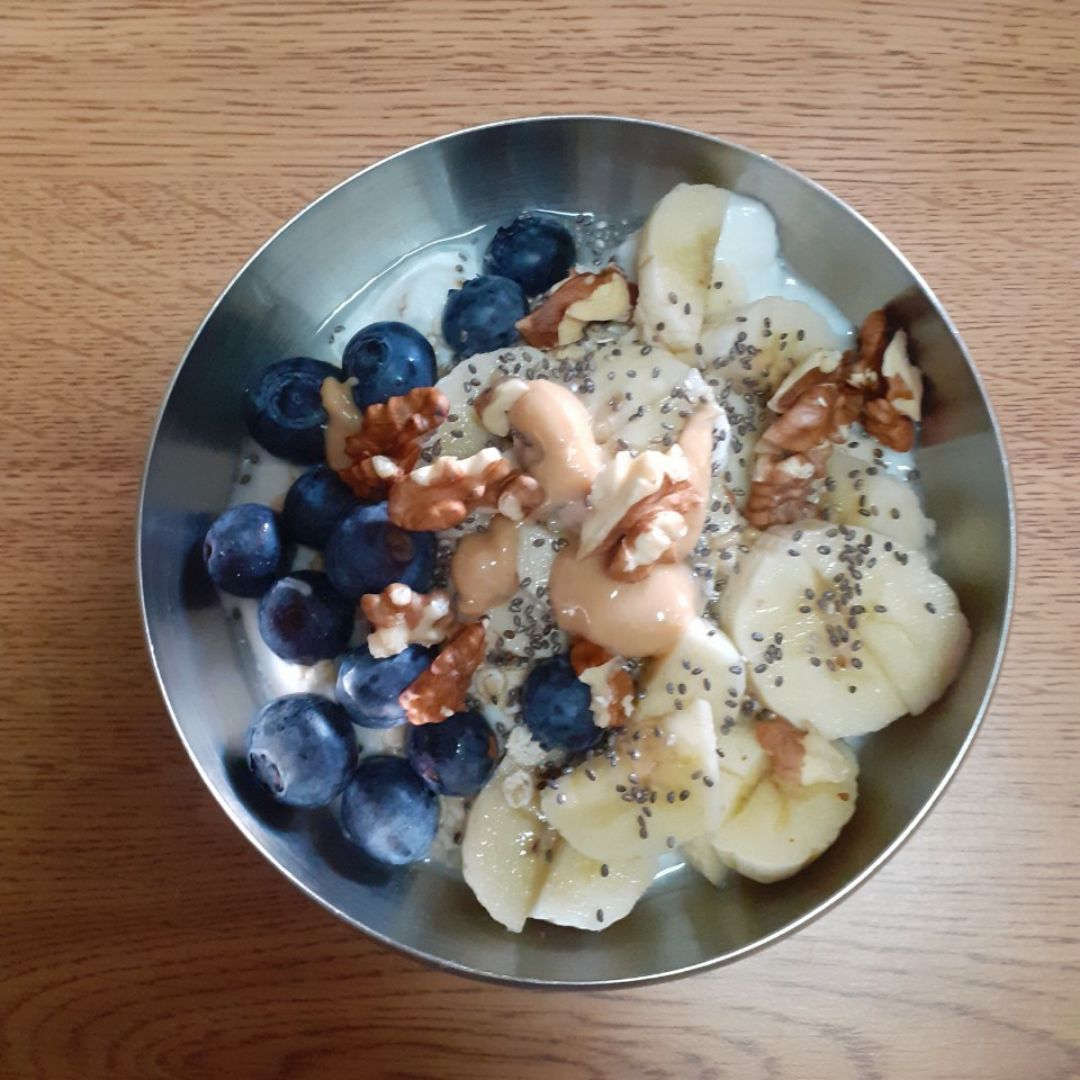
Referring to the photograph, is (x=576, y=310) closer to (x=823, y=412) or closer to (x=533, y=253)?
(x=533, y=253)

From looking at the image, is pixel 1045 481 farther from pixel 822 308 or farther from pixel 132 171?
pixel 132 171

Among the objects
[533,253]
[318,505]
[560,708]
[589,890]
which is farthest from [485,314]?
[589,890]

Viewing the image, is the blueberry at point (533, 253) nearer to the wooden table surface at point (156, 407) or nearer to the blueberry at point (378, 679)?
the wooden table surface at point (156, 407)

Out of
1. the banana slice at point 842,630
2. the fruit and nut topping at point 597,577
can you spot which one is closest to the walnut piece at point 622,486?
the fruit and nut topping at point 597,577

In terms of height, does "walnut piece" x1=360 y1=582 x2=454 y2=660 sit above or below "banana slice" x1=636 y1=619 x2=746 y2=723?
above

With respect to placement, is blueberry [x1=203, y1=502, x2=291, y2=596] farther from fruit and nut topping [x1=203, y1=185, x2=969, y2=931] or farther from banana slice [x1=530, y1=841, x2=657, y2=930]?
banana slice [x1=530, y1=841, x2=657, y2=930]

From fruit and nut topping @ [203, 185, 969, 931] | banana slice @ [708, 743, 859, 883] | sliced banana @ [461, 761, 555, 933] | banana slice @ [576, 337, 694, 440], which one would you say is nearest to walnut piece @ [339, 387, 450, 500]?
fruit and nut topping @ [203, 185, 969, 931]

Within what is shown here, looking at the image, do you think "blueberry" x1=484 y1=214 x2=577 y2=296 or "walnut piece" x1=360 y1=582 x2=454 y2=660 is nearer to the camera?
"walnut piece" x1=360 y1=582 x2=454 y2=660
